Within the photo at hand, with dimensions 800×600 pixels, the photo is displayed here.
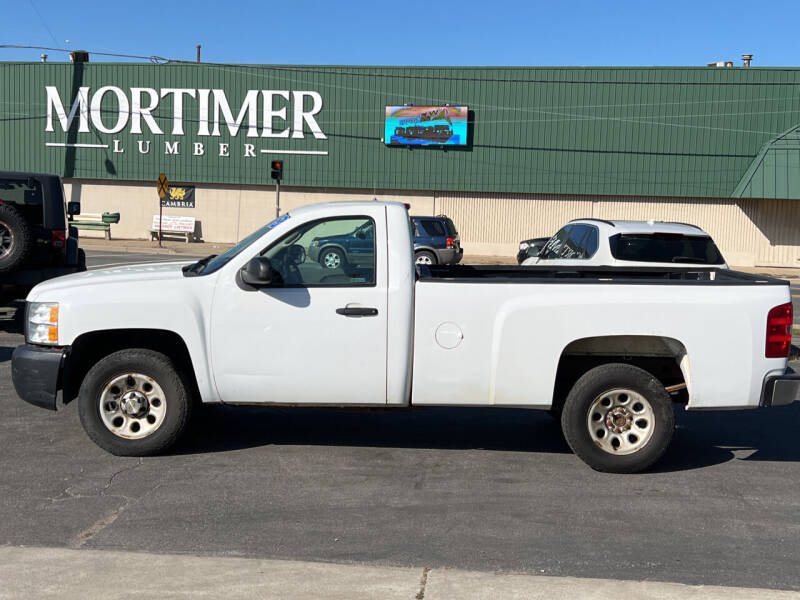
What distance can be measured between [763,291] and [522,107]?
29.5 meters

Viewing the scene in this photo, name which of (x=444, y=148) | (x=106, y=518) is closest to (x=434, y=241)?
(x=444, y=148)

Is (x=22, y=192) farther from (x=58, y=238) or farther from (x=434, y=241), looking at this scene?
(x=434, y=241)

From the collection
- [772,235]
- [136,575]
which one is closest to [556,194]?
[772,235]

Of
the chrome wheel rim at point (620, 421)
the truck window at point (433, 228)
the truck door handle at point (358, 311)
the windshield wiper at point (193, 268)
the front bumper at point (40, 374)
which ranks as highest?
the truck window at point (433, 228)

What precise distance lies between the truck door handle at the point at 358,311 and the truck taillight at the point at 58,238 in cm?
711

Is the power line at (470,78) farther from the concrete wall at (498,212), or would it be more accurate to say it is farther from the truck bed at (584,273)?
the truck bed at (584,273)

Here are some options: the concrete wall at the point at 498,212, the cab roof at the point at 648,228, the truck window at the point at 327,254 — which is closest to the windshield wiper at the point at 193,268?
the truck window at the point at 327,254

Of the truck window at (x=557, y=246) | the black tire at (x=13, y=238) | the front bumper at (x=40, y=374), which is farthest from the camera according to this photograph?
the truck window at (x=557, y=246)

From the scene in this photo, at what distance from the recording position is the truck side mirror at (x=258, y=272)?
6016mm

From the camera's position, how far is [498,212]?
1394 inches

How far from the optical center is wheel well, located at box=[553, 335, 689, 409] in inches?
250

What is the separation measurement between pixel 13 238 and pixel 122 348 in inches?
222

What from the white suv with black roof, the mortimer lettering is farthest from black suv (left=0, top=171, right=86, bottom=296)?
the mortimer lettering

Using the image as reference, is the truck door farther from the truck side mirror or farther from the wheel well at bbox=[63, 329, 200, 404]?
the wheel well at bbox=[63, 329, 200, 404]
